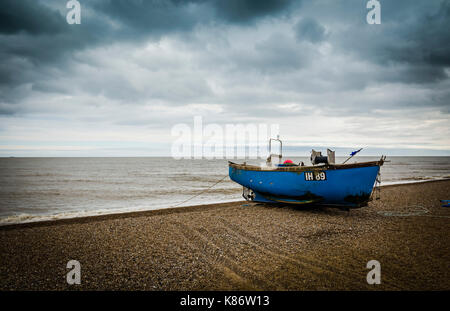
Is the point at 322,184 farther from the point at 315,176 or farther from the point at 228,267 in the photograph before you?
the point at 228,267

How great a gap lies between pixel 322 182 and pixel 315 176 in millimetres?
348

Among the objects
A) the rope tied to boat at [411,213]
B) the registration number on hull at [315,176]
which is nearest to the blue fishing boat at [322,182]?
the registration number on hull at [315,176]

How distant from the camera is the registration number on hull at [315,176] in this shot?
9227 mm

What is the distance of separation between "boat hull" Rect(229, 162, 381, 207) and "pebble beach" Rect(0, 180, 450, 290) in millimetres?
825

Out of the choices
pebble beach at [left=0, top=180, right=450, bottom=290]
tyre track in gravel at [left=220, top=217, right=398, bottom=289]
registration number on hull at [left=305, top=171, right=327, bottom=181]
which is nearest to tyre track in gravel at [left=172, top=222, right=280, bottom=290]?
pebble beach at [left=0, top=180, right=450, bottom=290]

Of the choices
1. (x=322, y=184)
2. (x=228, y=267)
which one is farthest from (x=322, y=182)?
(x=228, y=267)

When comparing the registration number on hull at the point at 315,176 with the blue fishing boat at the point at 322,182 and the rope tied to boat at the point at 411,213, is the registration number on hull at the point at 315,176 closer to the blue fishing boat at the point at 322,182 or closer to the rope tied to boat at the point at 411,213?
the blue fishing boat at the point at 322,182

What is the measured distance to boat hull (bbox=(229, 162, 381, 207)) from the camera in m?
8.91

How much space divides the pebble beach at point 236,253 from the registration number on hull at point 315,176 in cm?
158

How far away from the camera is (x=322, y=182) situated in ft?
30.6

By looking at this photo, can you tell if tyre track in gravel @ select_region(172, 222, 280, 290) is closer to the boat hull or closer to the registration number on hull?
the boat hull
